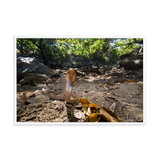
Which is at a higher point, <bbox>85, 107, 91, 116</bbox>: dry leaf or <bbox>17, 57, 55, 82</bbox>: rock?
<bbox>17, 57, 55, 82</bbox>: rock

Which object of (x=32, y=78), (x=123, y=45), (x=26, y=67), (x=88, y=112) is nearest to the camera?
(x=88, y=112)

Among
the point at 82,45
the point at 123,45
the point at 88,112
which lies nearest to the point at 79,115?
the point at 88,112

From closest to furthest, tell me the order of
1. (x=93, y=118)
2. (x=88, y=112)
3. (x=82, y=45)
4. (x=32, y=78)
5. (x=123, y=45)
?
(x=93, y=118) < (x=88, y=112) < (x=82, y=45) < (x=123, y=45) < (x=32, y=78)

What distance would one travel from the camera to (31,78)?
312 cm

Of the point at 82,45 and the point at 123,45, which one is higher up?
the point at 123,45

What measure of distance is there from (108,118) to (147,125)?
23.1 inches

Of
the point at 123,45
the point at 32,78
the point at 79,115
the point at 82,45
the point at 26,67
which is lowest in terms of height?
the point at 79,115

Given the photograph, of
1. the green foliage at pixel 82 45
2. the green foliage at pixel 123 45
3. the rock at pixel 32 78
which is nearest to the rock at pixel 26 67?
the rock at pixel 32 78

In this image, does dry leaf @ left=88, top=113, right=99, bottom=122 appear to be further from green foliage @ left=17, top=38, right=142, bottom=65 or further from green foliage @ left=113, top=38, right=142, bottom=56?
green foliage @ left=113, top=38, right=142, bottom=56

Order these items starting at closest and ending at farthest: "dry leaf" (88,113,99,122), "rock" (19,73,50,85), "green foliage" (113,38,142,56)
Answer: "dry leaf" (88,113,99,122)
"green foliage" (113,38,142,56)
"rock" (19,73,50,85)

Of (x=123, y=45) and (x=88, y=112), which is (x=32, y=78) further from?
(x=123, y=45)

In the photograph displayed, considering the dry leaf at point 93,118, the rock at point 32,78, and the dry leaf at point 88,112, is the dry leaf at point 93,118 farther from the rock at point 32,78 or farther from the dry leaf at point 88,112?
the rock at point 32,78

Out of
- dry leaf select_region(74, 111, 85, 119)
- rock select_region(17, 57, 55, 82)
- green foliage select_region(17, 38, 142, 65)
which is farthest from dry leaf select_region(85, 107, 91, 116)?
rock select_region(17, 57, 55, 82)

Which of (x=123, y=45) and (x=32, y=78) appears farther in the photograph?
(x=32, y=78)
